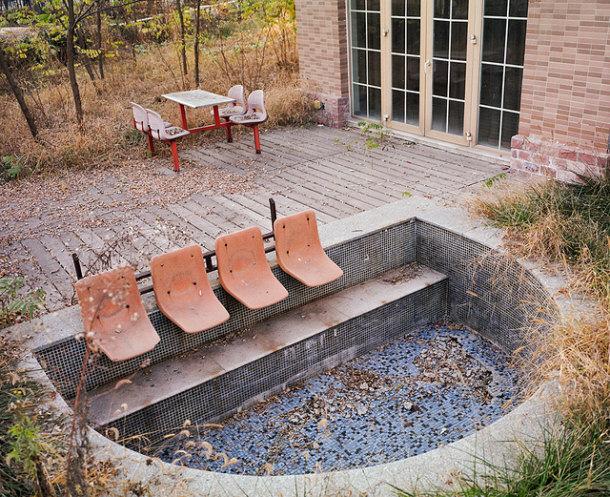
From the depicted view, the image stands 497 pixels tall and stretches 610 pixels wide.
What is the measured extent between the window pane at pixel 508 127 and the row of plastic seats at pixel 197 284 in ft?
10.1

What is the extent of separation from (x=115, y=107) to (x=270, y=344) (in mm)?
5964

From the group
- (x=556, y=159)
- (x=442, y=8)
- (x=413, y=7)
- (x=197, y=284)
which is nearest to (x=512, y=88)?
(x=556, y=159)

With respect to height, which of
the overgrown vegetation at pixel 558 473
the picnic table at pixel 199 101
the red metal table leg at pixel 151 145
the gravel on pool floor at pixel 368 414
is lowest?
the gravel on pool floor at pixel 368 414

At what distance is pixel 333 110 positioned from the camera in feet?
27.8

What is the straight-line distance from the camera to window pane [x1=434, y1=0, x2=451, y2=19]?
265 inches

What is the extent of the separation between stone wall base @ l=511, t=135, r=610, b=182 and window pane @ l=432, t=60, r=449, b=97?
1.28 meters

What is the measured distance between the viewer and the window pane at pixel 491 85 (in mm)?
6527

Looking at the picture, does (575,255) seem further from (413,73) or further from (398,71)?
(398,71)

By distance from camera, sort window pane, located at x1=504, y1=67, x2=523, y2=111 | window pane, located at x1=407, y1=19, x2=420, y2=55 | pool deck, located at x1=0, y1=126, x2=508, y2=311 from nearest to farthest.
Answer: pool deck, located at x1=0, y1=126, x2=508, y2=311, window pane, located at x1=504, y1=67, x2=523, y2=111, window pane, located at x1=407, y1=19, x2=420, y2=55

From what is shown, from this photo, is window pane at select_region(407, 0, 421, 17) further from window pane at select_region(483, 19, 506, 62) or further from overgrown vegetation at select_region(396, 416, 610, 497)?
overgrown vegetation at select_region(396, 416, 610, 497)

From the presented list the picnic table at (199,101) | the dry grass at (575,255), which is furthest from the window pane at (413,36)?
the dry grass at (575,255)

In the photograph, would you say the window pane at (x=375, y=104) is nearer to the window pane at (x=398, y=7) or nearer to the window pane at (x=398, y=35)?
the window pane at (x=398, y=35)

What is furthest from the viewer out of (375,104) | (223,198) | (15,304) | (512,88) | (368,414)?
(375,104)

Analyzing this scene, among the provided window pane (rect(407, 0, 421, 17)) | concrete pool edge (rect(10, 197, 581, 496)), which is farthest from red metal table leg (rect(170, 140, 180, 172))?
concrete pool edge (rect(10, 197, 581, 496))
